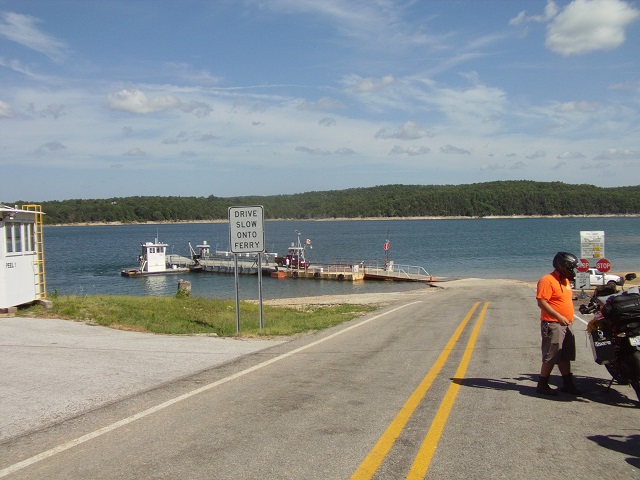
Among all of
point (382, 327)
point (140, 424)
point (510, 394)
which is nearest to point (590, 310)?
point (510, 394)

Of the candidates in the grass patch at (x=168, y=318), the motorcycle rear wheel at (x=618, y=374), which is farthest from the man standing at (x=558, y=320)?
the grass patch at (x=168, y=318)

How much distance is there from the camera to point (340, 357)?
1022cm

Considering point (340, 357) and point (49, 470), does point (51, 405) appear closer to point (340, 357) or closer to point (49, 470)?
point (49, 470)

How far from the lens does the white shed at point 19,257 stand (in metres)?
15.7

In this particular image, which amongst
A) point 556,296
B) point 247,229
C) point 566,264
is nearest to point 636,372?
point 556,296

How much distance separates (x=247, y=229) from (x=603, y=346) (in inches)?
350

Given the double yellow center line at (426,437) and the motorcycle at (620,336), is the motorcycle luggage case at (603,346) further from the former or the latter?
the double yellow center line at (426,437)

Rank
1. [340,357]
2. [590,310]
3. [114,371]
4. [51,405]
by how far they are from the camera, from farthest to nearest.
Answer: [340,357], [114,371], [590,310], [51,405]

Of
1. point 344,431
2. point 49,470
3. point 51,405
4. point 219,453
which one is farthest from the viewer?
point 51,405

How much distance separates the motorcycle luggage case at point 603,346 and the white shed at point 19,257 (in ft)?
46.4

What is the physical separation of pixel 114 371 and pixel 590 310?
22.3 feet

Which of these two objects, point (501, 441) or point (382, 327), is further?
point (382, 327)

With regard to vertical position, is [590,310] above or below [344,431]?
above

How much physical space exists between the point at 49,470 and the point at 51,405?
90.8 inches
